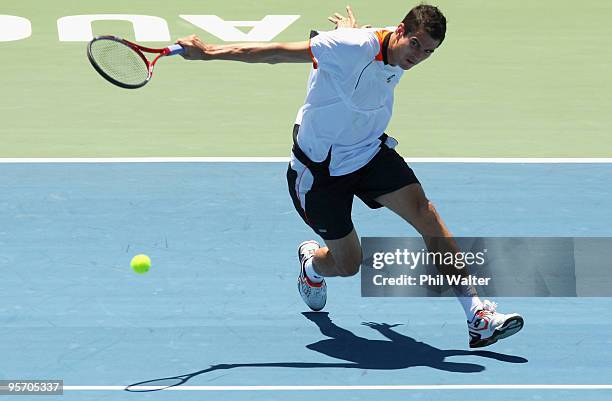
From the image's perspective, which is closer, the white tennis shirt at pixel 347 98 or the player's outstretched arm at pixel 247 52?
the player's outstretched arm at pixel 247 52

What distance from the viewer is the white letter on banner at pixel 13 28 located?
16.2 m

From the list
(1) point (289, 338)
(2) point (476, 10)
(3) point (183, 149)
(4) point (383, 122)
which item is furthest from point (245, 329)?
(2) point (476, 10)

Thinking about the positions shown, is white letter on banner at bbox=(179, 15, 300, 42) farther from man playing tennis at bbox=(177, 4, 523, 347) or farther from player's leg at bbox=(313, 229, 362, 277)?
player's leg at bbox=(313, 229, 362, 277)

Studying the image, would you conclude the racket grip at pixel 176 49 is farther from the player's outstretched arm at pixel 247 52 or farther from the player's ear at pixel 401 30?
the player's ear at pixel 401 30

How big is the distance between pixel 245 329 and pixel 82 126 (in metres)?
5.16

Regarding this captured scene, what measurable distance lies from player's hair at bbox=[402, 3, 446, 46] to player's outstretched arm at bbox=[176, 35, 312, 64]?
670 mm

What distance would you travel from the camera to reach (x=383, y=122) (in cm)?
854

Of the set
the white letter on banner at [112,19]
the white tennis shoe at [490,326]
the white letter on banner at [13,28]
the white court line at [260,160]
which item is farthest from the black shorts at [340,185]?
the white letter on banner at [13,28]

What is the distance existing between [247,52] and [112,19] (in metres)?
8.97

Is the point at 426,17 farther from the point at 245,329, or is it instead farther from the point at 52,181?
the point at 52,181

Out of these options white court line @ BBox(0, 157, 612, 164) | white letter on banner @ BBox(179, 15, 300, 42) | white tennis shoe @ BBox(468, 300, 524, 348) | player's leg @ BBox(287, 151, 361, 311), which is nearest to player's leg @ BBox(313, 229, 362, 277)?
player's leg @ BBox(287, 151, 361, 311)

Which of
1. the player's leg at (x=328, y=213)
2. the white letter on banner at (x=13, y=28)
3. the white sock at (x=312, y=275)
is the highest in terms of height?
the player's leg at (x=328, y=213)

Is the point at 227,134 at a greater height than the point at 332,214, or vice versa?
the point at 332,214

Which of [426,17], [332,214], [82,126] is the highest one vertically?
[426,17]
